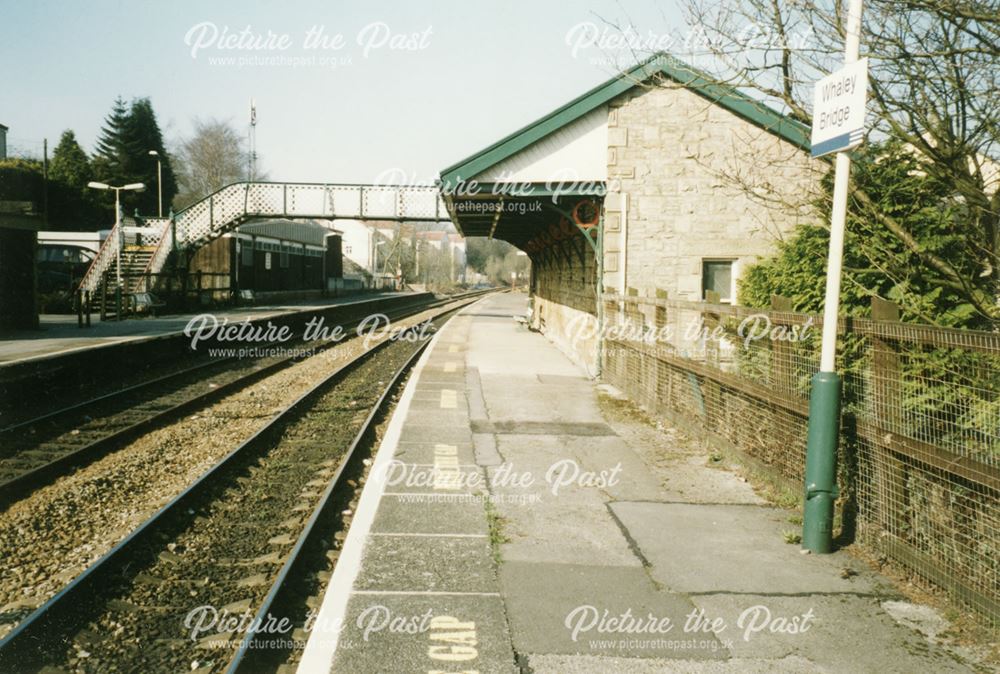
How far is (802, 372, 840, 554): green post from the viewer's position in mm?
5023

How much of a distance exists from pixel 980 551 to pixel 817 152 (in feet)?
8.94

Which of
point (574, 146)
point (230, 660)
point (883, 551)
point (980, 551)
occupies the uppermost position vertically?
point (574, 146)

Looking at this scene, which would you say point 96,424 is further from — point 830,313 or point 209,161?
point 209,161

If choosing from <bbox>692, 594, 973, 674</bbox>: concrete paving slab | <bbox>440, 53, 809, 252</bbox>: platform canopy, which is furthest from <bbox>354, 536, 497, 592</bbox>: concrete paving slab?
<bbox>440, 53, 809, 252</bbox>: platform canopy

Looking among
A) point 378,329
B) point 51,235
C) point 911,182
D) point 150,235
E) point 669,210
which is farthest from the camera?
Result: point 51,235

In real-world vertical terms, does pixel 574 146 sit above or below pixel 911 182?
above

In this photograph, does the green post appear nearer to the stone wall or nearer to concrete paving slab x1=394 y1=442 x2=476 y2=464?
concrete paving slab x1=394 y1=442 x2=476 y2=464

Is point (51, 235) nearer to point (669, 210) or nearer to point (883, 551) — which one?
point (669, 210)

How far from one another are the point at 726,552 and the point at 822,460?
92cm

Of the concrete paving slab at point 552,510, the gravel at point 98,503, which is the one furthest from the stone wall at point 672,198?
the gravel at point 98,503

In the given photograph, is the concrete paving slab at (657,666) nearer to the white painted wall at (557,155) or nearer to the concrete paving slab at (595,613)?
the concrete paving slab at (595,613)

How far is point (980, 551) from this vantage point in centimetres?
409

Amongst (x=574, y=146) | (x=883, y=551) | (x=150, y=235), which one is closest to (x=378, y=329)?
(x=150, y=235)

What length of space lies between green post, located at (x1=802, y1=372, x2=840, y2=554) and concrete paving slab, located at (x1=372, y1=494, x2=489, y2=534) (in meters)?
2.35
